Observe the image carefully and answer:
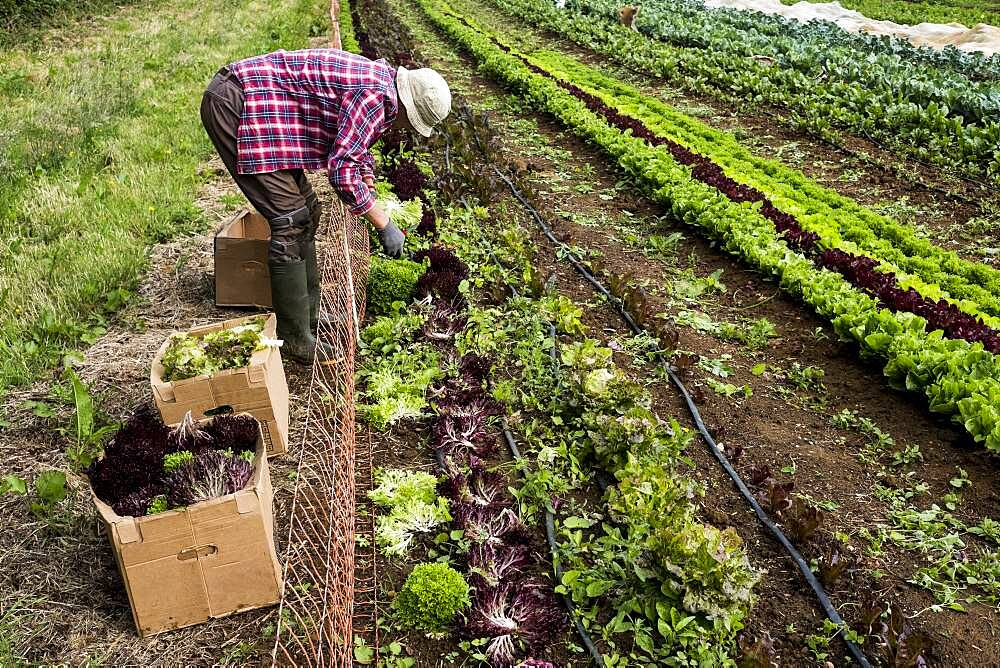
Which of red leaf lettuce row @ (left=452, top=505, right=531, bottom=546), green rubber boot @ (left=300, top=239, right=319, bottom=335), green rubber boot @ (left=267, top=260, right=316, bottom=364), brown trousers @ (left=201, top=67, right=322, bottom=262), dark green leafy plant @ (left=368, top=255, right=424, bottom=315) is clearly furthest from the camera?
dark green leafy plant @ (left=368, top=255, right=424, bottom=315)

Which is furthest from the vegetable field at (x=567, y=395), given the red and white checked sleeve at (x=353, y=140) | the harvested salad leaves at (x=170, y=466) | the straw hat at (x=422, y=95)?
the straw hat at (x=422, y=95)

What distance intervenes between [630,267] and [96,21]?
18.3 m

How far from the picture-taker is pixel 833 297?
19.6 ft

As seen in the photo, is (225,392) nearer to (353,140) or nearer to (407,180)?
(353,140)

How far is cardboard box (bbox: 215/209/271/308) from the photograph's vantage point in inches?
204

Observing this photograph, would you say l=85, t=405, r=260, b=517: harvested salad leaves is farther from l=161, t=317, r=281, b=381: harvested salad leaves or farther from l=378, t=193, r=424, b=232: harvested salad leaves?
Result: l=378, t=193, r=424, b=232: harvested salad leaves

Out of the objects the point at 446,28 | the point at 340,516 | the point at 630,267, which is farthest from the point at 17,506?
the point at 446,28

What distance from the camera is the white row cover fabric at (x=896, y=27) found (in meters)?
18.3

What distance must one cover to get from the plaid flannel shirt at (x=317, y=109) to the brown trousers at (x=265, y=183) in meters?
0.08

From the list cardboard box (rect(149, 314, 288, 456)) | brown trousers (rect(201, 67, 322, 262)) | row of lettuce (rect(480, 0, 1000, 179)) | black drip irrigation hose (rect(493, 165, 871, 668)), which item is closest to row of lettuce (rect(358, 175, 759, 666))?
black drip irrigation hose (rect(493, 165, 871, 668))

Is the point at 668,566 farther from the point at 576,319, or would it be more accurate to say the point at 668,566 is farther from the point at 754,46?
the point at 754,46

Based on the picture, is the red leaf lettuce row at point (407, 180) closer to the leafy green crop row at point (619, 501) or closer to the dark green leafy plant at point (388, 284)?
the dark green leafy plant at point (388, 284)

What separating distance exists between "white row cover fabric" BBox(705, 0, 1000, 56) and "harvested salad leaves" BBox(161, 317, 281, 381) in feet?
61.3

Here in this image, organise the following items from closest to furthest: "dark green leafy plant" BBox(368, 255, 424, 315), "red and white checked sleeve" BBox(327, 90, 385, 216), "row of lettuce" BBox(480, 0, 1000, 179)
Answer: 1. "red and white checked sleeve" BBox(327, 90, 385, 216)
2. "dark green leafy plant" BBox(368, 255, 424, 315)
3. "row of lettuce" BBox(480, 0, 1000, 179)
